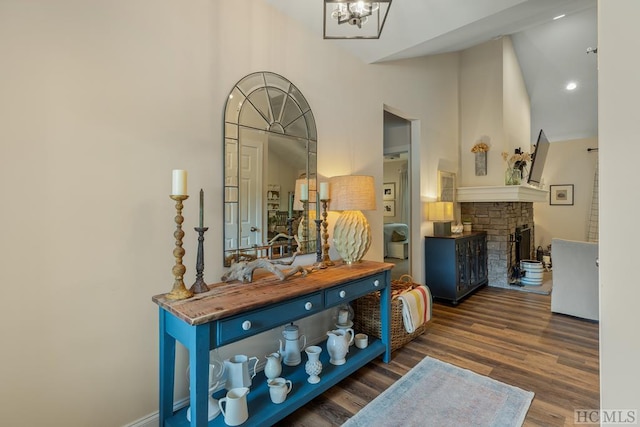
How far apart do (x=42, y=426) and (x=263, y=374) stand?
3.48ft

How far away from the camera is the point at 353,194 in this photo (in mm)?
2229

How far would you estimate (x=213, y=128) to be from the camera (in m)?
1.78

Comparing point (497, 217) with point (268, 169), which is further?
point (497, 217)

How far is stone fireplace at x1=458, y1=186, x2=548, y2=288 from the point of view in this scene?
4270 mm

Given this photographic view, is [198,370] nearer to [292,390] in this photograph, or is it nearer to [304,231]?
[292,390]

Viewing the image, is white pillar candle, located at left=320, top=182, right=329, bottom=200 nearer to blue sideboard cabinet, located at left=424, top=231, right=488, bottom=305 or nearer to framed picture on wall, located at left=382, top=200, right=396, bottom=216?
blue sideboard cabinet, located at left=424, top=231, right=488, bottom=305

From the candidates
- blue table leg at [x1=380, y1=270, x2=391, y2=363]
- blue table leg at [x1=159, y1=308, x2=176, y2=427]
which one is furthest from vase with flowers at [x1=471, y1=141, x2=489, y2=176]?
blue table leg at [x1=159, y1=308, x2=176, y2=427]

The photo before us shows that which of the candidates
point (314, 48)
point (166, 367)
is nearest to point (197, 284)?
point (166, 367)

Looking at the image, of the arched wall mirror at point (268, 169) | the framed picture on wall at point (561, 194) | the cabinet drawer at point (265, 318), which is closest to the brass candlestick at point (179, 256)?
the cabinet drawer at point (265, 318)

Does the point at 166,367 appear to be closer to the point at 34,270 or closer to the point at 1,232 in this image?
the point at 34,270

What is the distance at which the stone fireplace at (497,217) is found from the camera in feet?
14.0

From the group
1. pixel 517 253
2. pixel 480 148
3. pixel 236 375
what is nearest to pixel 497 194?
pixel 480 148

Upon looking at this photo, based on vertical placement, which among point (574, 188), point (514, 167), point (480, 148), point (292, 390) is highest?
point (480, 148)

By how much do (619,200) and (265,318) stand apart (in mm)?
1386
